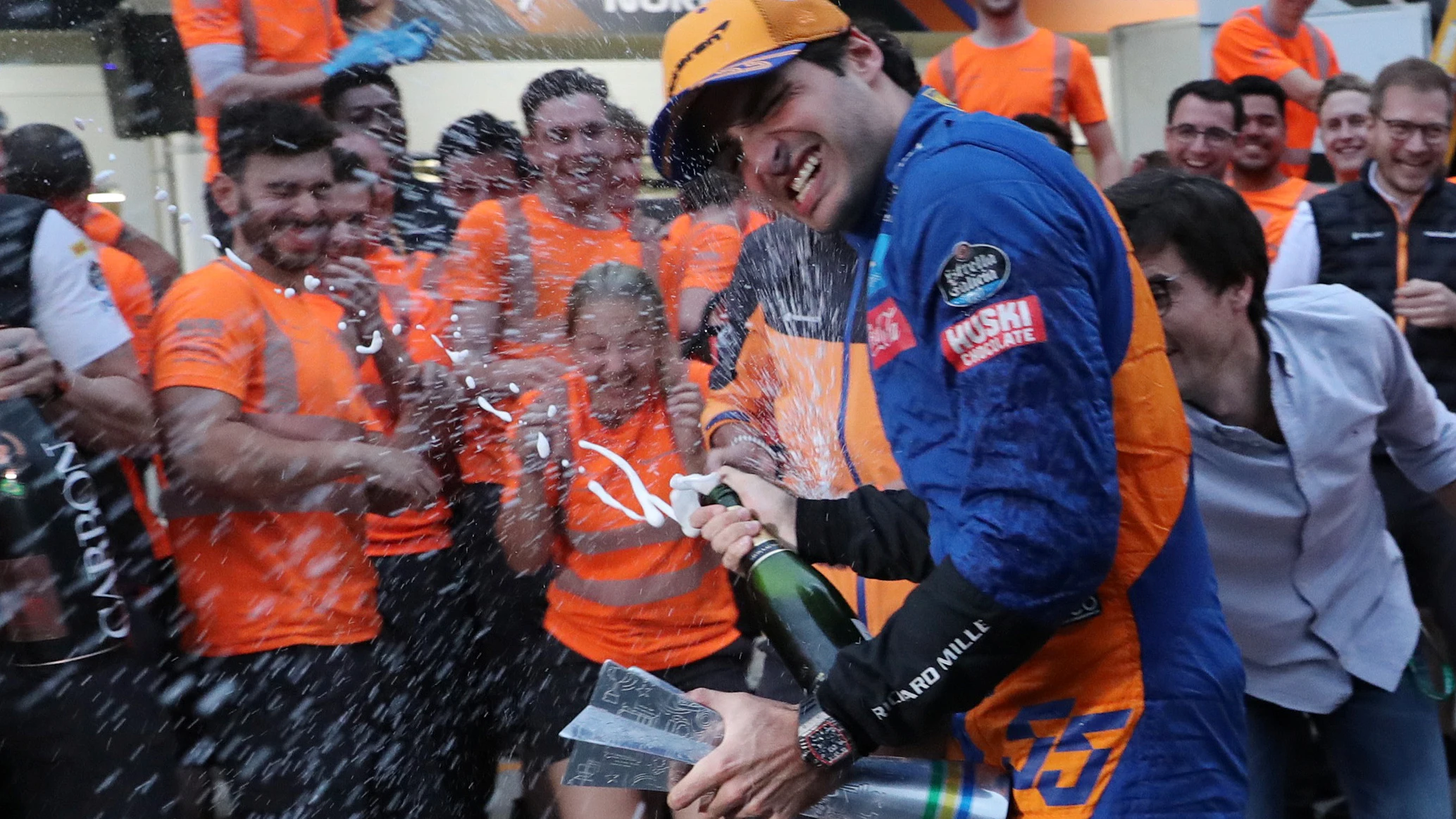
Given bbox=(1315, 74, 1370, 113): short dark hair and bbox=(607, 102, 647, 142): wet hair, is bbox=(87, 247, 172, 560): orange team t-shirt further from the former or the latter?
bbox=(1315, 74, 1370, 113): short dark hair

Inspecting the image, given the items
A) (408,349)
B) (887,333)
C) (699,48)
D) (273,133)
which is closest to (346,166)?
(273,133)

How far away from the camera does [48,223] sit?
3309 millimetres

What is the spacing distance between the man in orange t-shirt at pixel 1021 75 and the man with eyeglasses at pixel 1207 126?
1.88 ft

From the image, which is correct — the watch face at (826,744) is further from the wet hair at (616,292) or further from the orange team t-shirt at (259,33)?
the orange team t-shirt at (259,33)

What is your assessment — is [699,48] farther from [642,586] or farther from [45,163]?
[45,163]

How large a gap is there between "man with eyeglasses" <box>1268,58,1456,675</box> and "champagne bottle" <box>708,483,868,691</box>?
234 cm

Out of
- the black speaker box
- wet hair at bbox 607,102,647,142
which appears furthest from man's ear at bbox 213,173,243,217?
the black speaker box

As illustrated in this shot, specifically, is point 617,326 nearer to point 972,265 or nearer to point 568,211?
point 568,211

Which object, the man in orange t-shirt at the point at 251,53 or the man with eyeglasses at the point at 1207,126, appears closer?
the man in orange t-shirt at the point at 251,53

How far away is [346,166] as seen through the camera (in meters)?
3.49

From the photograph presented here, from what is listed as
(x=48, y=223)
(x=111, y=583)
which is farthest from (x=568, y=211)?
(x=111, y=583)

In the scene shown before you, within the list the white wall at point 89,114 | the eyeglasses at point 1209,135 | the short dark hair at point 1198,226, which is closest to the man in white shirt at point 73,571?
the white wall at point 89,114

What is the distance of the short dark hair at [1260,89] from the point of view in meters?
5.07

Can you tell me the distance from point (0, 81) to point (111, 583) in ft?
7.79
